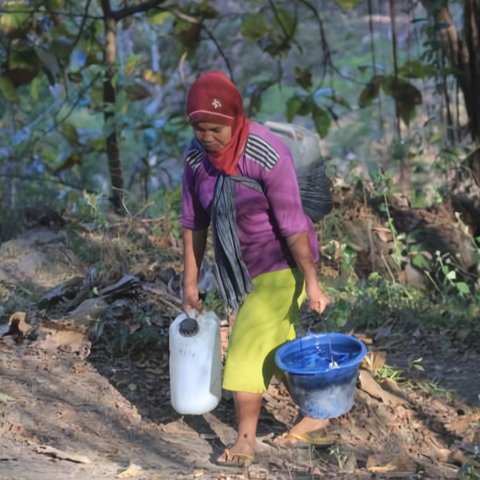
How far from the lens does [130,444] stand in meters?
3.83

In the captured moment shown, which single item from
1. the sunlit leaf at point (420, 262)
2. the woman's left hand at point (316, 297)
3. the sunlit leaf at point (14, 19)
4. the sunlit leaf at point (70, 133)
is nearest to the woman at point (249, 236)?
the woman's left hand at point (316, 297)

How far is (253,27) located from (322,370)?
3885 mm

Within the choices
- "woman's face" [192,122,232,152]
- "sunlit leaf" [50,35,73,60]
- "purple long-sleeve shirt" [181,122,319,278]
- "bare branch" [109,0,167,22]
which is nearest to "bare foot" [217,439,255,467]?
"purple long-sleeve shirt" [181,122,319,278]

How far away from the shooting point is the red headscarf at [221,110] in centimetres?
344

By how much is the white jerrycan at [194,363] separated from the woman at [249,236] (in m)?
0.07

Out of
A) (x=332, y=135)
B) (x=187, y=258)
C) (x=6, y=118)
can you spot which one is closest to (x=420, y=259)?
(x=187, y=258)

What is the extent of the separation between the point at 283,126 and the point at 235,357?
947mm

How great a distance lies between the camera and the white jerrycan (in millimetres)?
3732

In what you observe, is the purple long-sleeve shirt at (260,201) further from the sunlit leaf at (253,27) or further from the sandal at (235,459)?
the sunlit leaf at (253,27)

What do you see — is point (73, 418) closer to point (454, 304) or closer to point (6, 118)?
point (454, 304)

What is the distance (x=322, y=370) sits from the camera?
139 inches

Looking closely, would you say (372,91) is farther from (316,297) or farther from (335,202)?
(316,297)

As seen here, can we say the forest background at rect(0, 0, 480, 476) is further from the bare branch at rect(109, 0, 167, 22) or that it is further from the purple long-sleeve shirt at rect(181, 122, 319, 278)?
the purple long-sleeve shirt at rect(181, 122, 319, 278)

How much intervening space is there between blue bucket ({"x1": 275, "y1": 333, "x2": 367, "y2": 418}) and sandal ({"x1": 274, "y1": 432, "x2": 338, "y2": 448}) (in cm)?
24
